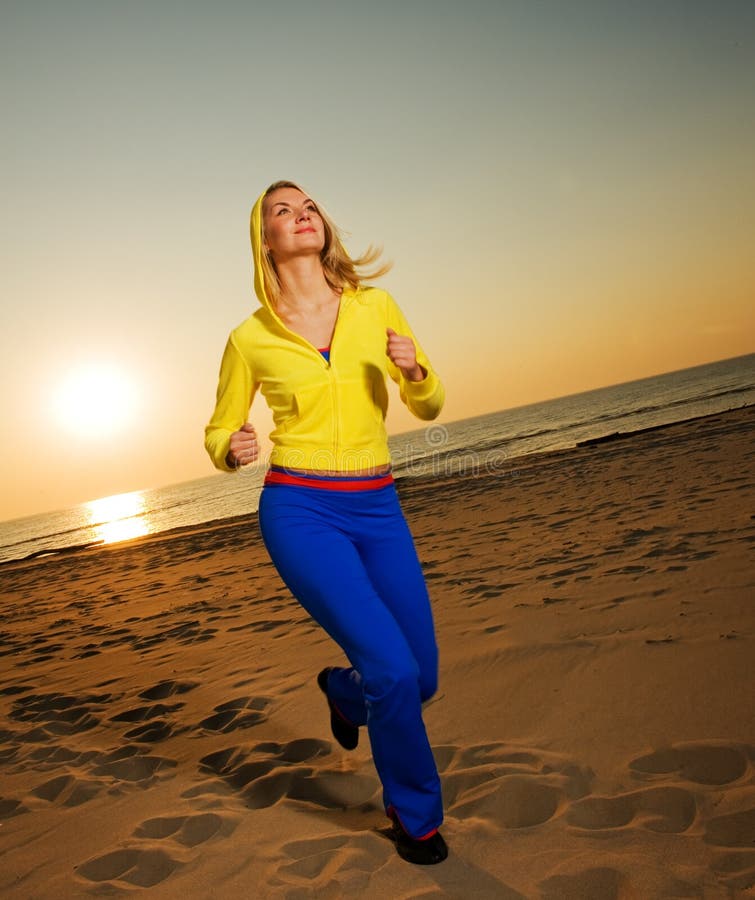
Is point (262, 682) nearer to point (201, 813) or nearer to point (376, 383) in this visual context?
point (201, 813)

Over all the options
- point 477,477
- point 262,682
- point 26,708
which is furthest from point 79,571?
point 262,682

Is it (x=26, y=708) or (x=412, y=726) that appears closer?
(x=412, y=726)

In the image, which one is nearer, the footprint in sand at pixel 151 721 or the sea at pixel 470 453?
the footprint in sand at pixel 151 721

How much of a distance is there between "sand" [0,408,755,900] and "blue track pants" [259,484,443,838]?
36cm

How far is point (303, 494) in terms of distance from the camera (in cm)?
250

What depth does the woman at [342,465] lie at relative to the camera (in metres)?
2.28

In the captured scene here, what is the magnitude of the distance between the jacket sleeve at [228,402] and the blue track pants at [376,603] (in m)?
0.32

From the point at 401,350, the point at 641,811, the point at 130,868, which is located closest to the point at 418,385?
the point at 401,350

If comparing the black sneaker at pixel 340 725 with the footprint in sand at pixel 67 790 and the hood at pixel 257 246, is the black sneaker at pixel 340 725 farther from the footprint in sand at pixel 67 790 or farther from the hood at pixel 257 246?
the hood at pixel 257 246

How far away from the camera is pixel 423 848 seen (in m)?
2.35

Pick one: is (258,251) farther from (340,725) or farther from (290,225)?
(340,725)

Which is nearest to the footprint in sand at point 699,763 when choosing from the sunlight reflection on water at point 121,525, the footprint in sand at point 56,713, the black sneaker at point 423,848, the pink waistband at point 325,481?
the black sneaker at point 423,848

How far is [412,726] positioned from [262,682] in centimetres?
Result: 267

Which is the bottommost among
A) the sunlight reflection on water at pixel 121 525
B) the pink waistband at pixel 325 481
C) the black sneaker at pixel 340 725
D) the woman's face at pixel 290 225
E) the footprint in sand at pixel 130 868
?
the sunlight reflection on water at pixel 121 525
